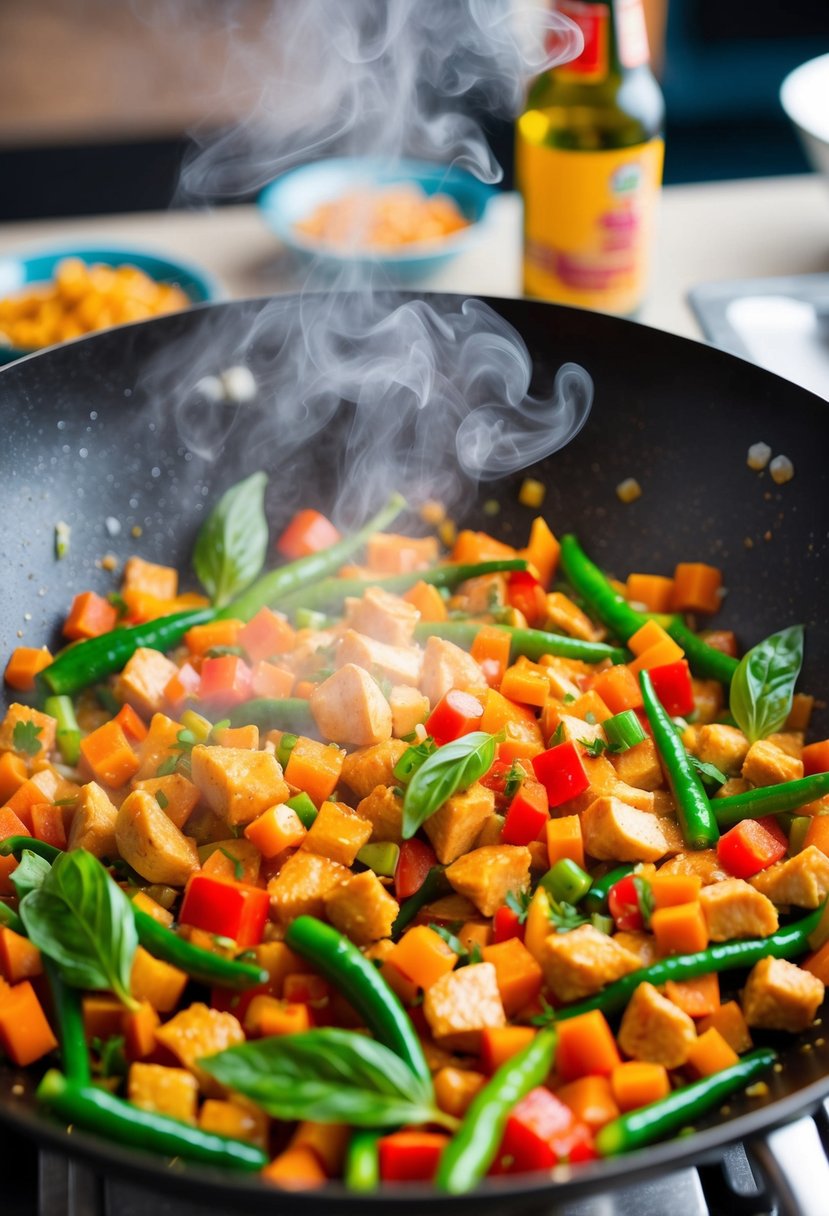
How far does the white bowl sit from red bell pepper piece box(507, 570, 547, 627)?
1560 mm

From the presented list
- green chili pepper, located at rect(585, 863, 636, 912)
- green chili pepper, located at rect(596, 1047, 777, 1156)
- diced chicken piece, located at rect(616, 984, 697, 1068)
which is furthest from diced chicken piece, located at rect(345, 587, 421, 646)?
green chili pepper, located at rect(596, 1047, 777, 1156)

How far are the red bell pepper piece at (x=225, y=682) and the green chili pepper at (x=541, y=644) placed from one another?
401 millimetres

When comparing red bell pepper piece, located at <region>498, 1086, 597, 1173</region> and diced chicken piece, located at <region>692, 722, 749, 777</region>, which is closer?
red bell pepper piece, located at <region>498, 1086, 597, 1173</region>

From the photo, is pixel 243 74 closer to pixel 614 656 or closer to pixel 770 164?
pixel 770 164

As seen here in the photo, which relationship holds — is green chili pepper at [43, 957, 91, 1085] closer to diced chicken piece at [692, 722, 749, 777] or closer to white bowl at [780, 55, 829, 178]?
diced chicken piece at [692, 722, 749, 777]

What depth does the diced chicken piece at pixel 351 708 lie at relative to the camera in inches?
76.5

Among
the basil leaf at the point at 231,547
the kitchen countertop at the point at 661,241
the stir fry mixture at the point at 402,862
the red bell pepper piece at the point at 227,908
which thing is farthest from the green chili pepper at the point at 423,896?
the kitchen countertop at the point at 661,241

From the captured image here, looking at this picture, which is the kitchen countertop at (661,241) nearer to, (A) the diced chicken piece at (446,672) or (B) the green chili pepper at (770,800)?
(A) the diced chicken piece at (446,672)

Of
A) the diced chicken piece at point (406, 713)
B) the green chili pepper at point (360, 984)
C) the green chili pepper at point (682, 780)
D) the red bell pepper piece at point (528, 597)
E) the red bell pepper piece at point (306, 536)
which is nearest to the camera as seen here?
the green chili pepper at point (360, 984)

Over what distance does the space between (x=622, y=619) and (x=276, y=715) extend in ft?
2.33

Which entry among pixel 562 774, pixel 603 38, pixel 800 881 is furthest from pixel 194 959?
pixel 603 38

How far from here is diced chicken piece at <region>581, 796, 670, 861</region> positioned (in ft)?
5.86

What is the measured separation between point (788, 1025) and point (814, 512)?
97 cm

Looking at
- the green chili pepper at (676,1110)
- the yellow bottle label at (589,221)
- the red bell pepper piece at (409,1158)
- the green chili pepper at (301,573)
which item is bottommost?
the green chili pepper at (676,1110)
